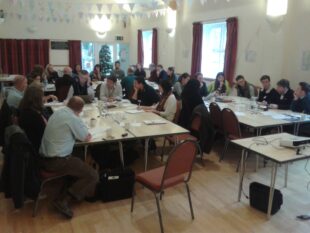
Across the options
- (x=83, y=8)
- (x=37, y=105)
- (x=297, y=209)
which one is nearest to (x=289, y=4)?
(x=297, y=209)

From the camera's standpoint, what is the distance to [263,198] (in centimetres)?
299

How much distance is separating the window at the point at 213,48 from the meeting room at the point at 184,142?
1.2 inches

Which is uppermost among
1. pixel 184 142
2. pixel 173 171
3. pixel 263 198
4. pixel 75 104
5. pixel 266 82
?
pixel 266 82

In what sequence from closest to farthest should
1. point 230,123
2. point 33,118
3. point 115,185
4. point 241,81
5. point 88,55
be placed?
point 33,118 → point 115,185 → point 230,123 → point 241,81 → point 88,55

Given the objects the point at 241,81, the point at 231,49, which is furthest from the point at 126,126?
the point at 231,49

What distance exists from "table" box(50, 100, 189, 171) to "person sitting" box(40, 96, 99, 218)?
7.5 inches

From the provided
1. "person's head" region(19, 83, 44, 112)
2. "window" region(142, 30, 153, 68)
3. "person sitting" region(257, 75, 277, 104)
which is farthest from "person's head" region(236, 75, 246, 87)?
"window" region(142, 30, 153, 68)

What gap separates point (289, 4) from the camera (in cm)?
561

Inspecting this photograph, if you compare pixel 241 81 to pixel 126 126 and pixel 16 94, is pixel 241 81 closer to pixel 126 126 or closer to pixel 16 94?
pixel 126 126

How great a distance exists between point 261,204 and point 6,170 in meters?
2.51

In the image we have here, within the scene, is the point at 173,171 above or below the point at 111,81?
below

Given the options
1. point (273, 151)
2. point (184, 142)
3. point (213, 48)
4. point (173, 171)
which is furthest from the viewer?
point (213, 48)

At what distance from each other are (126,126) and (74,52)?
326 inches

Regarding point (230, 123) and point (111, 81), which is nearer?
point (230, 123)
